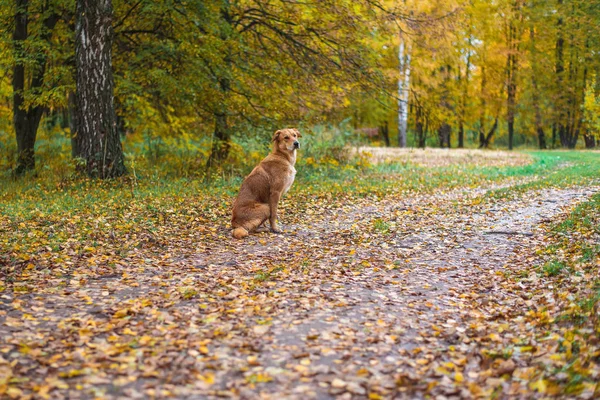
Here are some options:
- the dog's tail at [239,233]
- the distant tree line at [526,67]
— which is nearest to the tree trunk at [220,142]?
the dog's tail at [239,233]

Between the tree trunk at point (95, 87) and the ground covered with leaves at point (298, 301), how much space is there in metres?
1.73

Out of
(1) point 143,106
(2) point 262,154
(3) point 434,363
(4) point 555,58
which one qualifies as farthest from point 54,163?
(4) point 555,58

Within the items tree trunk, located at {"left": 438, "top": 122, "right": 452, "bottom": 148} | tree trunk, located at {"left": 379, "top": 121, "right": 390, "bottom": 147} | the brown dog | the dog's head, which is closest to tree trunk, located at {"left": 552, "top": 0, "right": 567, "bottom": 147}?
tree trunk, located at {"left": 438, "top": 122, "right": 452, "bottom": 148}

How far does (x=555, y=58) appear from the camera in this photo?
41031mm

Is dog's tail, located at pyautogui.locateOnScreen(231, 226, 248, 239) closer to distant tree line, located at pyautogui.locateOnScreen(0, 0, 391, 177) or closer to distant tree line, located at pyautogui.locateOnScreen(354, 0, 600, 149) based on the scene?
distant tree line, located at pyautogui.locateOnScreen(0, 0, 391, 177)

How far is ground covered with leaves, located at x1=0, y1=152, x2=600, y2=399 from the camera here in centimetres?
439

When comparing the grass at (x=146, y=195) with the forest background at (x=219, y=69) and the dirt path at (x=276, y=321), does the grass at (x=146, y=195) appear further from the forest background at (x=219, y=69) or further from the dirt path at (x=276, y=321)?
the dirt path at (x=276, y=321)

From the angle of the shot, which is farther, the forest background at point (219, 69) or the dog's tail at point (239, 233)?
the forest background at point (219, 69)

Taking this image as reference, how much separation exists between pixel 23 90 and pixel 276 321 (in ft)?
44.1

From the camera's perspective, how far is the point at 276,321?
5699 mm

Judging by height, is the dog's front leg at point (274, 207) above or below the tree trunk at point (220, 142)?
below

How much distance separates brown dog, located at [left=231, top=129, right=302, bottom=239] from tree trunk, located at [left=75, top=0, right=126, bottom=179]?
18.6 ft

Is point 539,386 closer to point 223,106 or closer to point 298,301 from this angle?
point 298,301

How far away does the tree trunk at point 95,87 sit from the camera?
45.5 feet
